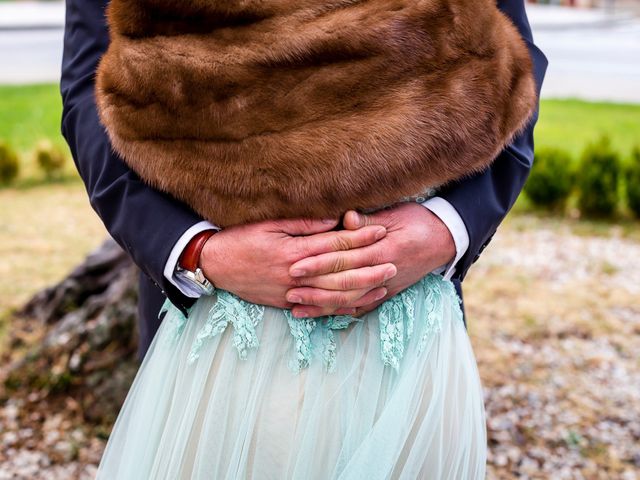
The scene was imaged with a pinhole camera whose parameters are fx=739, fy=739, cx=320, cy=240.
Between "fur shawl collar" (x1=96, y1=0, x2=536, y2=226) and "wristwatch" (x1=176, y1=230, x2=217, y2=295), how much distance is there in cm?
7

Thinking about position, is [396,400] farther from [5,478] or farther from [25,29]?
[25,29]

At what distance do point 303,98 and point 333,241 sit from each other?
0.96 feet

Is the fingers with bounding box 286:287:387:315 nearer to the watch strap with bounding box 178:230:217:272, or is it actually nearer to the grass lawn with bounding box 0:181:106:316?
the watch strap with bounding box 178:230:217:272

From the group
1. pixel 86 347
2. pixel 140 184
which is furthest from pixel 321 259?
pixel 86 347

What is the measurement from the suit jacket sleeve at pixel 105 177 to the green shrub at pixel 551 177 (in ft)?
18.7

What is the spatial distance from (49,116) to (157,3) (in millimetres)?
9553

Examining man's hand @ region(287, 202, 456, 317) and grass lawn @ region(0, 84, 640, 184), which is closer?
man's hand @ region(287, 202, 456, 317)

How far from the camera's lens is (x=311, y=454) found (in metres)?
1.53

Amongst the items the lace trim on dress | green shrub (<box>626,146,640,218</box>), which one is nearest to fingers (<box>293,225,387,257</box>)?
the lace trim on dress

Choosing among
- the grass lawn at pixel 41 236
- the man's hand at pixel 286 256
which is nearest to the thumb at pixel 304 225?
the man's hand at pixel 286 256

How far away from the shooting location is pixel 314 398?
1.54m

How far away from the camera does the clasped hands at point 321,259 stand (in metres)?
1.51

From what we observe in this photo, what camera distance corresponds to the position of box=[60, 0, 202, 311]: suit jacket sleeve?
1.59 metres

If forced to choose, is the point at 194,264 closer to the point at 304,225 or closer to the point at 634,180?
the point at 304,225
